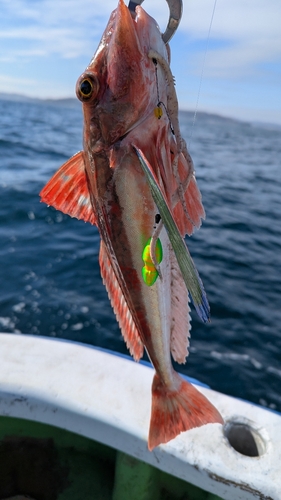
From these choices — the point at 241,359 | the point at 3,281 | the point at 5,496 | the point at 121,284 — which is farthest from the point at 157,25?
the point at 3,281

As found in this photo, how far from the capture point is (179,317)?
207 centimetres

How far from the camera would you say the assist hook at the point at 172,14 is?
1.38 metres

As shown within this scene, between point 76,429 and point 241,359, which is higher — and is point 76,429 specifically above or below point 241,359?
above

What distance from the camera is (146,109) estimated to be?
1495 mm

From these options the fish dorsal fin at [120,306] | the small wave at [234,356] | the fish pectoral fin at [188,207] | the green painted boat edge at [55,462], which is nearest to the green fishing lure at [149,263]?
the fish pectoral fin at [188,207]

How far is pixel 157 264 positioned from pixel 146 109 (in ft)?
2.01

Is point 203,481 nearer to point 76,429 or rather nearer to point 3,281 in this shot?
point 76,429

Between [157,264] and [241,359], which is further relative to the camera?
[241,359]

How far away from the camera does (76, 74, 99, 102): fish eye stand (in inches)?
56.7

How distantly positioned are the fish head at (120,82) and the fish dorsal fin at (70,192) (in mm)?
242

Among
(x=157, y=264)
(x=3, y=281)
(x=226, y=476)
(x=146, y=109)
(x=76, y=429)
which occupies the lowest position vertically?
(x=3, y=281)

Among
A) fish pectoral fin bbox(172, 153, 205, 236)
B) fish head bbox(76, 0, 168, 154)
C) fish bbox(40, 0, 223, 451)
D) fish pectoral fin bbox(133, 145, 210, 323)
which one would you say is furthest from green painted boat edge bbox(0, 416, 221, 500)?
fish head bbox(76, 0, 168, 154)

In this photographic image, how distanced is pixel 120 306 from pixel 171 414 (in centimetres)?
70

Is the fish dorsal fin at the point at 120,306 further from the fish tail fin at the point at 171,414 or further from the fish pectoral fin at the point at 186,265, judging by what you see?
the fish pectoral fin at the point at 186,265
